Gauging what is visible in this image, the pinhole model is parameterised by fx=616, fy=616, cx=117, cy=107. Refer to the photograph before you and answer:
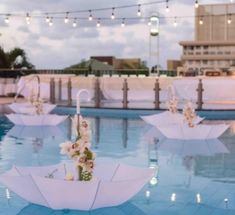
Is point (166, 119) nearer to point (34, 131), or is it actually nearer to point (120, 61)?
point (34, 131)

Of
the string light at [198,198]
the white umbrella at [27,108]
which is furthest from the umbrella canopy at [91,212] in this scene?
the white umbrella at [27,108]

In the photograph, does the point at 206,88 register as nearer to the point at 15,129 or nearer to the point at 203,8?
the point at 15,129

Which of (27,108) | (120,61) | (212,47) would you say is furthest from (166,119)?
(212,47)

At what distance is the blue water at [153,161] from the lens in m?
5.27

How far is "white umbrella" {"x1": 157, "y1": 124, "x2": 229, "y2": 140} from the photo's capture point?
9.86m

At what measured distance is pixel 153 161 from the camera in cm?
780

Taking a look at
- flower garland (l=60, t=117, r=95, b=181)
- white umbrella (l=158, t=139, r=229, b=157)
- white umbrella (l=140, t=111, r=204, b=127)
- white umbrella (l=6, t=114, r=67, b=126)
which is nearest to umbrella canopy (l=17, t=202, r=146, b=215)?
flower garland (l=60, t=117, r=95, b=181)

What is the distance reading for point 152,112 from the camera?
15031 mm

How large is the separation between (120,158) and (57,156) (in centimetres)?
83

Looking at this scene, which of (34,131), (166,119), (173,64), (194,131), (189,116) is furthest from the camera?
(173,64)

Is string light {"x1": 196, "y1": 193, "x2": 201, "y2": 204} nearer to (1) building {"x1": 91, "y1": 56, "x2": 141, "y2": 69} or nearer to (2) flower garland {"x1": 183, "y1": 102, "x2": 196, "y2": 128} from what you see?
(2) flower garland {"x1": 183, "y1": 102, "x2": 196, "y2": 128}

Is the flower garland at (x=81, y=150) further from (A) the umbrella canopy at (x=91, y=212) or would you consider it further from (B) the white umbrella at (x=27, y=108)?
(B) the white umbrella at (x=27, y=108)

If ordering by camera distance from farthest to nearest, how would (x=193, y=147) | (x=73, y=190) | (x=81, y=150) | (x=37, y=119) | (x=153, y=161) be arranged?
(x=37, y=119)
(x=193, y=147)
(x=153, y=161)
(x=73, y=190)
(x=81, y=150)

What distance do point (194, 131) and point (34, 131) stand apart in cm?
315
